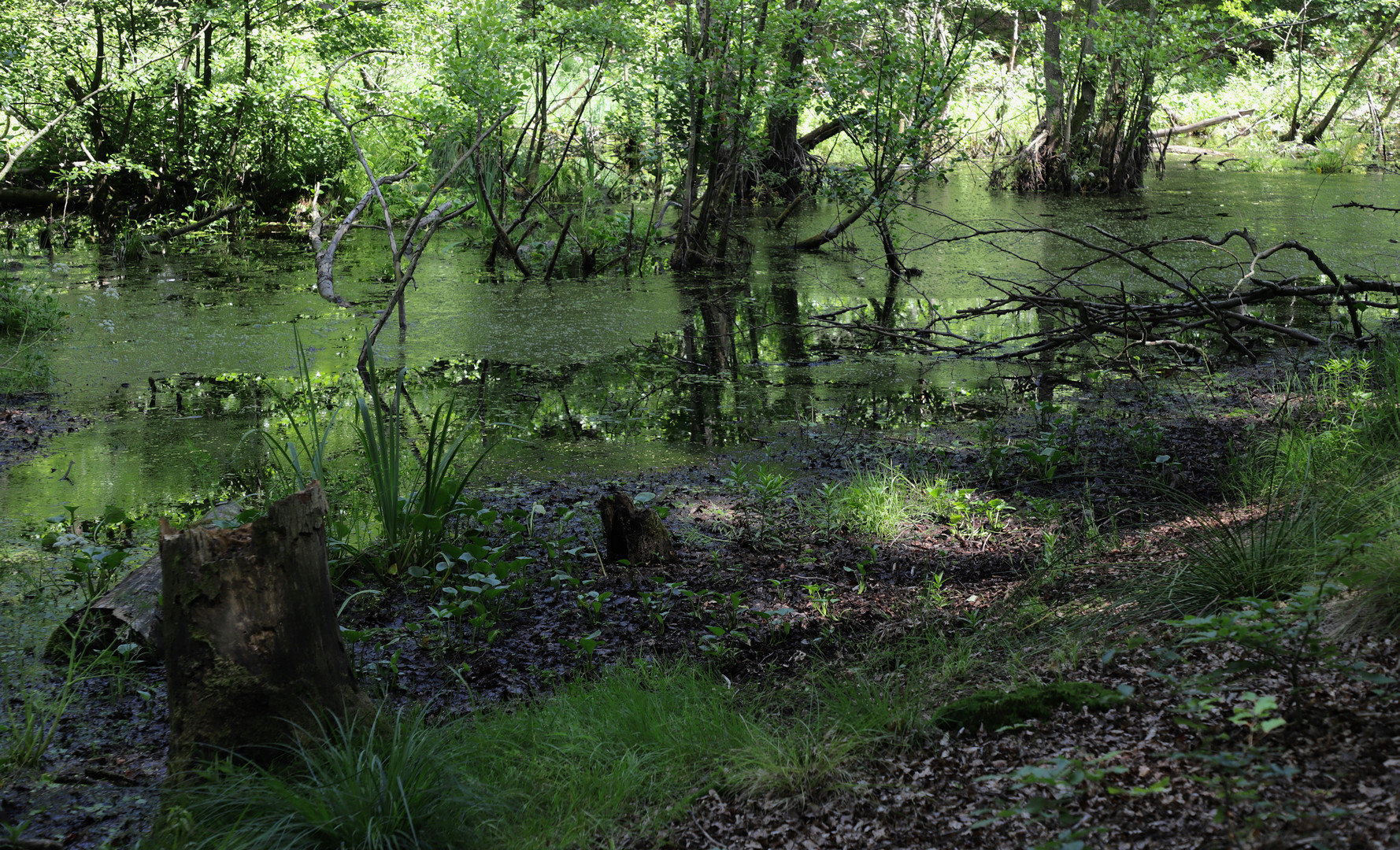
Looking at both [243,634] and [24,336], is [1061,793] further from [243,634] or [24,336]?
[24,336]

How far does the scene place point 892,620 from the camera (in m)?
2.93

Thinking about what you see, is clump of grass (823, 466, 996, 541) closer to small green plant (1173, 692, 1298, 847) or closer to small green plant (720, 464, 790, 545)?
small green plant (720, 464, 790, 545)

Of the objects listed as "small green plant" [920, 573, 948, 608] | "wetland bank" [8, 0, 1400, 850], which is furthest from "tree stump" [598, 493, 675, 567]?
"small green plant" [920, 573, 948, 608]

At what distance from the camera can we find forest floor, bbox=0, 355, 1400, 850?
5.38ft

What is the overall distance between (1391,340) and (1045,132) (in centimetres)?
1060

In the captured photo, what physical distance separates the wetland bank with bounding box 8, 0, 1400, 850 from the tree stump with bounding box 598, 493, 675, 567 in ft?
0.06

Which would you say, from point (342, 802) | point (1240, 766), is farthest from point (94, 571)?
point (1240, 766)

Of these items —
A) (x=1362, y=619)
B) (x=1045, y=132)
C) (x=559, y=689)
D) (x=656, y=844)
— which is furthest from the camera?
(x=1045, y=132)

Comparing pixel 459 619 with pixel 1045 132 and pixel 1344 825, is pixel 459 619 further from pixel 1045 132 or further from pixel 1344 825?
pixel 1045 132

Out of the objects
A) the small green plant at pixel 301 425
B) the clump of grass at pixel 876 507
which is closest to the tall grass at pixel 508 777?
the clump of grass at pixel 876 507

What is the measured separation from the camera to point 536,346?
662 centimetres

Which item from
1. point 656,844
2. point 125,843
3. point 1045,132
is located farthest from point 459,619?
point 1045,132

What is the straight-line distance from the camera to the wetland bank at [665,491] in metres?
1.91

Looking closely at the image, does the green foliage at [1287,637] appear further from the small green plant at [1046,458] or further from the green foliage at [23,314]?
the green foliage at [23,314]
